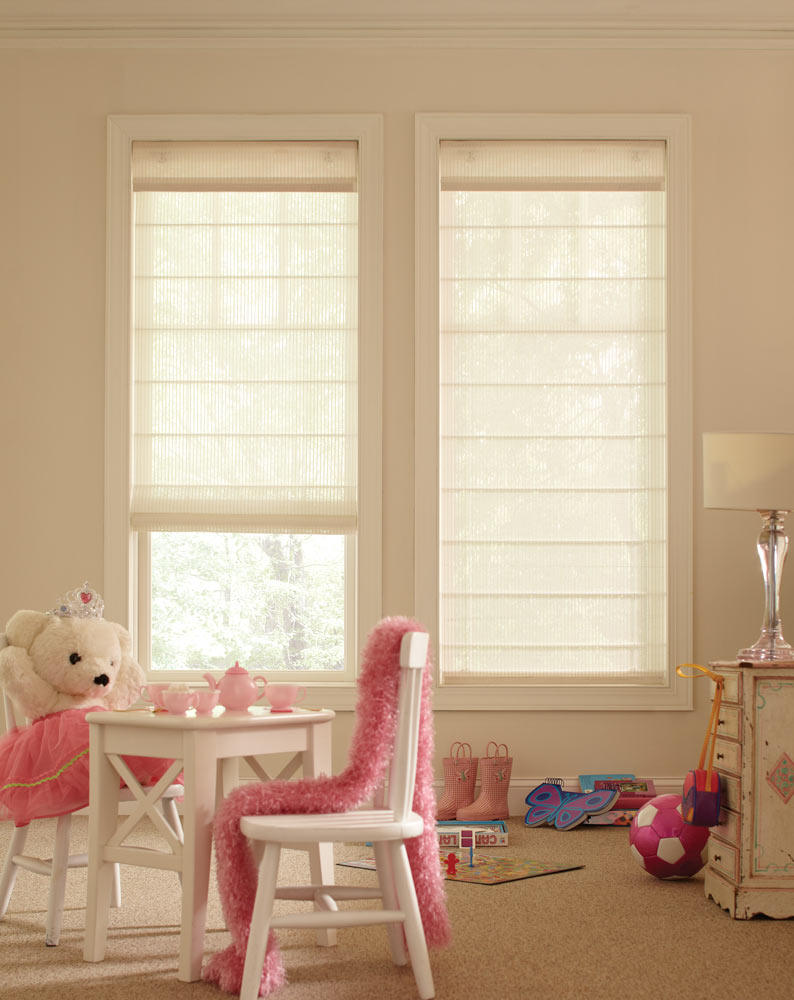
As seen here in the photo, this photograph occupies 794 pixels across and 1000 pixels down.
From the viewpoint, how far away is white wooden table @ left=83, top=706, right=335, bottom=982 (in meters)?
2.27

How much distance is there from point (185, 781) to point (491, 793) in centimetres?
196

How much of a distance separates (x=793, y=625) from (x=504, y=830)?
1.44 metres

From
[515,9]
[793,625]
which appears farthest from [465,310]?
[793,625]

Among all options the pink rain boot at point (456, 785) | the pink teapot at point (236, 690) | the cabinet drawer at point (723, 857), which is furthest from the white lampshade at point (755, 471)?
the pink teapot at point (236, 690)

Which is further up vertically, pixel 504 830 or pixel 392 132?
pixel 392 132

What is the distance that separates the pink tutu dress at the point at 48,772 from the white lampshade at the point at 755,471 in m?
1.98

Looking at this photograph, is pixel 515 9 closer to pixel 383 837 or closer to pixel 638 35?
pixel 638 35

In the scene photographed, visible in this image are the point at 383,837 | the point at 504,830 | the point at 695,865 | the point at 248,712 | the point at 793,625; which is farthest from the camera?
the point at 793,625

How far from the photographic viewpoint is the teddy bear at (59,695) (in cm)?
264

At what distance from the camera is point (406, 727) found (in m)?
2.21

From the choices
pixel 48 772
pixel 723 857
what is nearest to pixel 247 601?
pixel 48 772

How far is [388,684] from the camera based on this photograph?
224cm

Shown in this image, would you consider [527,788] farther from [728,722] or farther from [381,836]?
[381,836]

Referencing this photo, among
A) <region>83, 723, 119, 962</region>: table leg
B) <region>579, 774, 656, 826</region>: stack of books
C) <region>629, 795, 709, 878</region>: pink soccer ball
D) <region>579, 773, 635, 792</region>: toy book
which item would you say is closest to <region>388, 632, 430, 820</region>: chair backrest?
<region>83, 723, 119, 962</region>: table leg
